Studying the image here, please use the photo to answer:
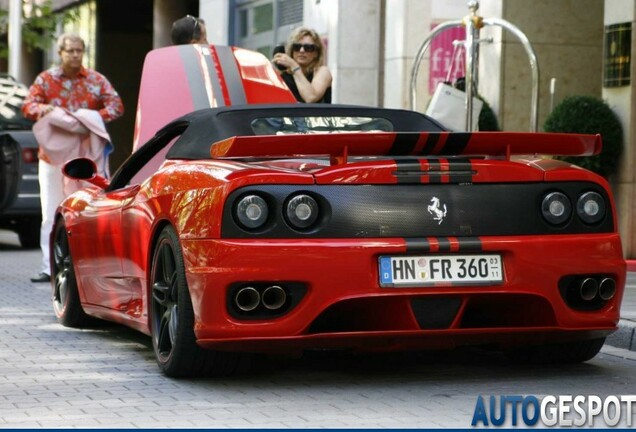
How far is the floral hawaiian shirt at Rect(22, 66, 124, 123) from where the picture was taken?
11.9 m

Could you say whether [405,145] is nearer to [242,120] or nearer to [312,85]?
[242,120]

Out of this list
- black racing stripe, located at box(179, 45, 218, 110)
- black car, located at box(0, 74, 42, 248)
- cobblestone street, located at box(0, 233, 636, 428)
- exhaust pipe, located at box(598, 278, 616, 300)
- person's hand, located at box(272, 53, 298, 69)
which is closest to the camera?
cobblestone street, located at box(0, 233, 636, 428)

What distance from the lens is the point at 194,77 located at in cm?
972

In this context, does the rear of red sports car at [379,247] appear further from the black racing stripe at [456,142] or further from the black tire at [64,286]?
the black tire at [64,286]

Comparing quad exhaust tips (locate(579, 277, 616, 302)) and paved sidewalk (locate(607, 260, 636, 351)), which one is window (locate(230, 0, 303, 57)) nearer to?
paved sidewalk (locate(607, 260, 636, 351))

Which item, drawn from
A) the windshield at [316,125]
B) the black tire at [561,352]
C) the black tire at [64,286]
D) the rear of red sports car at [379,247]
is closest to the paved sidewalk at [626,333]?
the black tire at [561,352]

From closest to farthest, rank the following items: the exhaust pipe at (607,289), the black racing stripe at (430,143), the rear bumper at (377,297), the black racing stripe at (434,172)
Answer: the rear bumper at (377,297) < the black racing stripe at (434,172) < the black racing stripe at (430,143) < the exhaust pipe at (607,289)

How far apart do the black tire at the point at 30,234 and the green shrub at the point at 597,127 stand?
6.02 metres

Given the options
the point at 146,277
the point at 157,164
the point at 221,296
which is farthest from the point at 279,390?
the point at 157,164

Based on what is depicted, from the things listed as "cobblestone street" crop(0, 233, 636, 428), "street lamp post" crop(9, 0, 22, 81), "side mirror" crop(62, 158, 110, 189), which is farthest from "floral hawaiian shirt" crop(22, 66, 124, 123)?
"street lamp post" crop(9, 0, 22, 81)

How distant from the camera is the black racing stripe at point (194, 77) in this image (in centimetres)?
961

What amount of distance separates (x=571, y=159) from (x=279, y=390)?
7.84m

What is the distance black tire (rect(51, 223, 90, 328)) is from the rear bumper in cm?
262

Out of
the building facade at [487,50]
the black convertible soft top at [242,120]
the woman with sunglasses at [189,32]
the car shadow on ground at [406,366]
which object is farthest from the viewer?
the building facade at [487,50]
